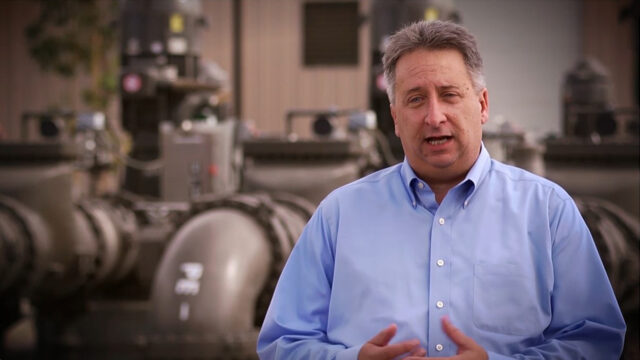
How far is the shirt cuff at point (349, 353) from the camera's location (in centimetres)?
169

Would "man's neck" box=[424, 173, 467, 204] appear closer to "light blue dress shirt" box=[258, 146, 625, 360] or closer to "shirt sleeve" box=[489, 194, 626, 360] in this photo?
"light blue dress shirt" box=[258, 146, 625, 360]

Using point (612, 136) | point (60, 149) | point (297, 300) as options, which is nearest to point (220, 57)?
point (60, 149)

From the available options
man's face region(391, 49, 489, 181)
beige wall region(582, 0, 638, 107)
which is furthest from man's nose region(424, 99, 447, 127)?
beige wall region(582, 0, 638, 107)

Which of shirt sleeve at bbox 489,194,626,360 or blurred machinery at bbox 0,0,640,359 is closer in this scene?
shirt sleeve at bbox 489,194,626,360

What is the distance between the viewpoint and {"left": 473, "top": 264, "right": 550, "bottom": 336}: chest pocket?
5.56ft

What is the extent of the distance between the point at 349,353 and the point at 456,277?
0.80ft

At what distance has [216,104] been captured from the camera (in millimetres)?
7082

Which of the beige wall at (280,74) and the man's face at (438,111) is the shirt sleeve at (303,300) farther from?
the beige wall at (280,74)

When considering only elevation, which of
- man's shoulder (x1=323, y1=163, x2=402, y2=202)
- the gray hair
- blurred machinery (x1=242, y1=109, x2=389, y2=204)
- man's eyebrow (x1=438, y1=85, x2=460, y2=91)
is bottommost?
blurred machinery (x1=242, y1=109, x2=389, y2=204)

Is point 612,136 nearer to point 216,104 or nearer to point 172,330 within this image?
point 172,330

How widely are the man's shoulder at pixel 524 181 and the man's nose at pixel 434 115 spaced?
17 cm

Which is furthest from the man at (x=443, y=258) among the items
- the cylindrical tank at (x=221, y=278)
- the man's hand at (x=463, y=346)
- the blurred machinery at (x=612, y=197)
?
the cylindrical tank at (x=221, y=278)

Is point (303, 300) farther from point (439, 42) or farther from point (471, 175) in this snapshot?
point (439, 42)

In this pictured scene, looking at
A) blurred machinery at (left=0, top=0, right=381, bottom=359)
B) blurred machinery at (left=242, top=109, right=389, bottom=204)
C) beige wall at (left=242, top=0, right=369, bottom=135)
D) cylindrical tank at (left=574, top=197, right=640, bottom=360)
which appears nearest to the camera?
cylindrical tank at (left=574, top=197, right=640, bottom=360)
